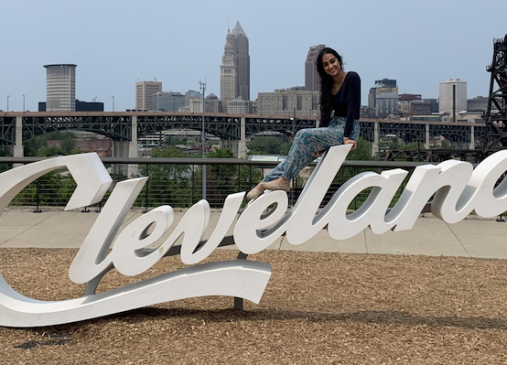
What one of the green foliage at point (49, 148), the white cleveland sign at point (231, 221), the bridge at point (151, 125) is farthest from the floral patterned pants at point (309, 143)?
the green foliage at point (49, 148)

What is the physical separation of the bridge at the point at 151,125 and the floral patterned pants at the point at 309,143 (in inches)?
2680

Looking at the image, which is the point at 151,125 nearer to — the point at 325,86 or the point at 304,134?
the point at 325,86

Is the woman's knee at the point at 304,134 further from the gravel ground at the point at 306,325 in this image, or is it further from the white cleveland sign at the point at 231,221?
the gravel ground at the point at 306,325

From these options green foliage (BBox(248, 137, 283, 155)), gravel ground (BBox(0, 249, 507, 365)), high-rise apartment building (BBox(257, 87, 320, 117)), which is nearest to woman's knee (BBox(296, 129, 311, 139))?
gravel ground (BBox(0, 249, 507, 365))

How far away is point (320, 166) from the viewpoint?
4727 millimetres

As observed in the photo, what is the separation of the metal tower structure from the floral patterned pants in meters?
32.2

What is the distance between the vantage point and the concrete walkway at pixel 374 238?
308 inches

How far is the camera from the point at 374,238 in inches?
336

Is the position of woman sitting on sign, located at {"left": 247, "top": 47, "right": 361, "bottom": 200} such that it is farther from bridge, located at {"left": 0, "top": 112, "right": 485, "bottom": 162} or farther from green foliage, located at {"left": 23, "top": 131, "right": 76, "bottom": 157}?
green foliage, located at {"left": 23, "top": 131, "right": 76, "bottom": 157}

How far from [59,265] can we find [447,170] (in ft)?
15.8

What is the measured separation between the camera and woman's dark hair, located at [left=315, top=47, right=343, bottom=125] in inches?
195

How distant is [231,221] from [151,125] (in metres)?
80.2

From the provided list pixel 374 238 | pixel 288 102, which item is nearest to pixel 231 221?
pixel 374 238

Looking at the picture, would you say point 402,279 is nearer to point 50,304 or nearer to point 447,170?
point 447,170
